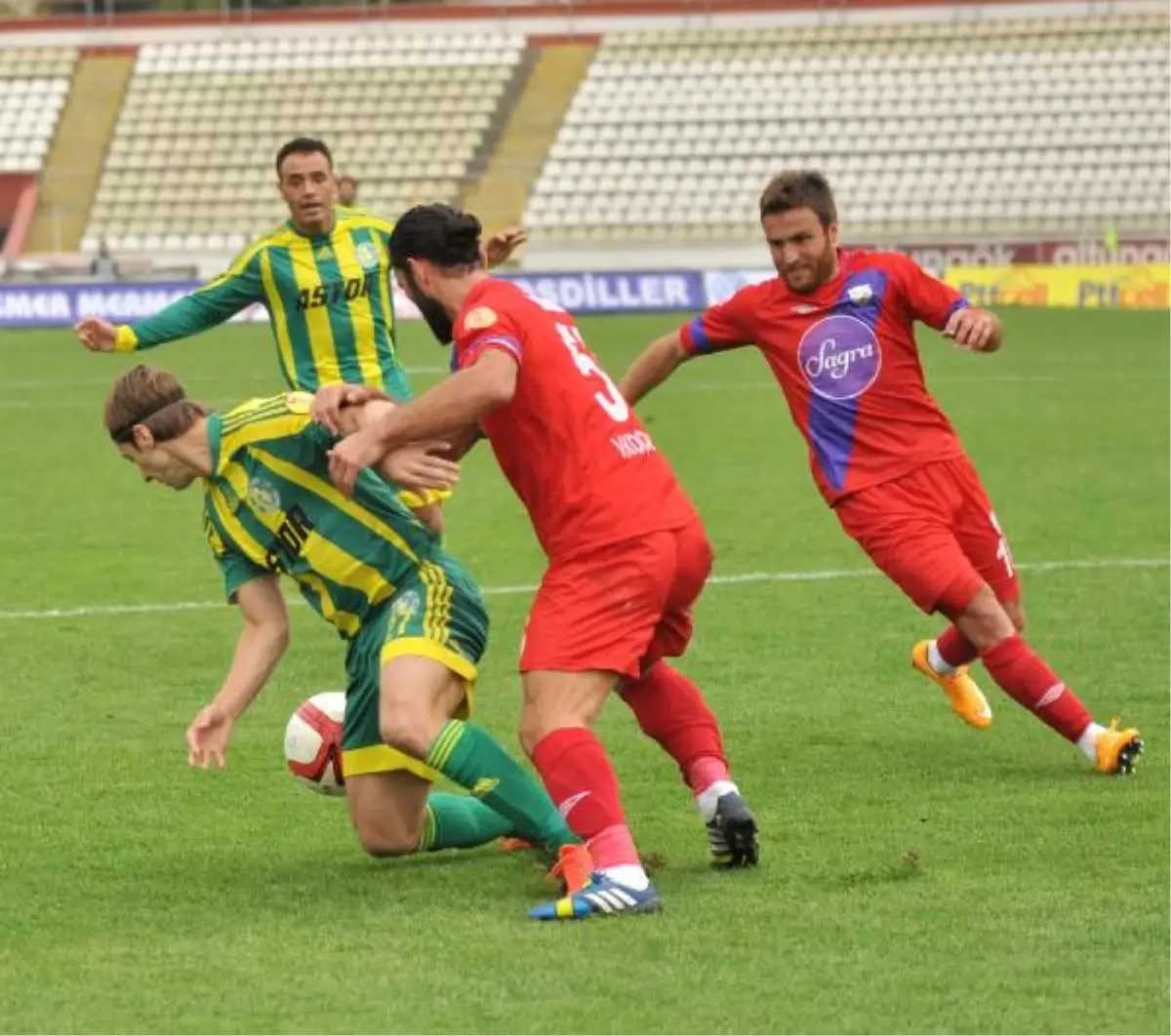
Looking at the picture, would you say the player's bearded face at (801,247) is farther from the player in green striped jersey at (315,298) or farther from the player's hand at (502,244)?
the player in green striped jersey at (315,298)

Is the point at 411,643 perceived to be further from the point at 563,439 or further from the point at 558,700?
the point at 563,439

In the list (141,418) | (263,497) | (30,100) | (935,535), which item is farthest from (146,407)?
(30,100)

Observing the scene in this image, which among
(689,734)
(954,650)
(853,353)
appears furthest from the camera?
(954,650)

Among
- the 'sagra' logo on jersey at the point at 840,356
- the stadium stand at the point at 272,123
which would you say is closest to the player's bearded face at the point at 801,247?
the 'sagra' logo on jersey at the point at 840,356

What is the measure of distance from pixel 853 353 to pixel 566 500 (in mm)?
2244

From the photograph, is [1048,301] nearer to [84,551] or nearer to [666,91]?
[666,91]

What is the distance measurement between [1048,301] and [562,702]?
1201 inches

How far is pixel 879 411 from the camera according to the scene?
8.05 metres

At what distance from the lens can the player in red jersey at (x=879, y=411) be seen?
25.5 feet

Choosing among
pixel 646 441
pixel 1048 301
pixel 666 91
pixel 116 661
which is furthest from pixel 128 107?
pixel 646 441

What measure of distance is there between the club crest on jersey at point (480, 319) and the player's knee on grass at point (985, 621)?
8.07 ft

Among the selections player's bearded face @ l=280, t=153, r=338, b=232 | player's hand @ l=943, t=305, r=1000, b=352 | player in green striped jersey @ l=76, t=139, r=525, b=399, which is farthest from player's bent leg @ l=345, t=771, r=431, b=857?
player's bearded face @ l=280, t=153, r=338, b=232

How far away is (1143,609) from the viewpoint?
35.3 ft

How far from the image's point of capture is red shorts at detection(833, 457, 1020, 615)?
781 cm
